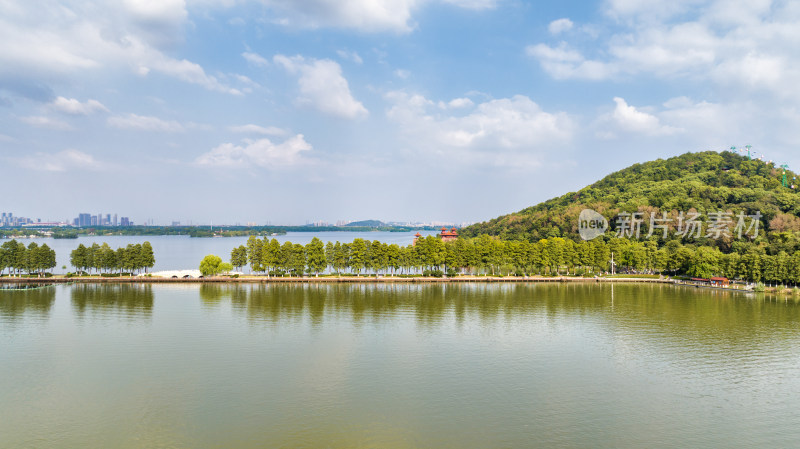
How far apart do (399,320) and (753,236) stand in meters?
66.7

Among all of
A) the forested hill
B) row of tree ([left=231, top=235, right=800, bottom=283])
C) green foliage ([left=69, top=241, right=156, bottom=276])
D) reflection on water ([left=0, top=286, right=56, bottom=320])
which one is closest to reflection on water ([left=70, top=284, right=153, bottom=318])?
reflection on water ([left=0, top=286, right=56, bottom=320])

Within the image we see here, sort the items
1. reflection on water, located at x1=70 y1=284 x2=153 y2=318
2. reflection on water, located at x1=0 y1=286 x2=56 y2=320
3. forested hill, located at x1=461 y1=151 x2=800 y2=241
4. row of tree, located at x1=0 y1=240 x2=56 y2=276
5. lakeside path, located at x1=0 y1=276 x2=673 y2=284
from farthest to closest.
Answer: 1. forested hill, located at x1=461 y1=151 x2=800 y2=241
2. row of tree, located at x1=0 y1=240 x2=56 y2=276
3. lakeside path, located at x1=0 y1=276 x2=673 y2=284
4. reflection on water, located at x1=70 y1=284 x2=153 y2=318
5. reflection on water, located at x1=0 y1=286 x2=56 y2=320

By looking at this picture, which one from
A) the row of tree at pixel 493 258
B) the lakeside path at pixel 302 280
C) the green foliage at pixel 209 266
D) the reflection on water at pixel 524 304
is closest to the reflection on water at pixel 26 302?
the lakeside path at pixel 302 280

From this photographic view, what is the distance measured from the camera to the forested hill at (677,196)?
84875mm

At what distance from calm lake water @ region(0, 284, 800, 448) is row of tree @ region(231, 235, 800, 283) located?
21.7 metres

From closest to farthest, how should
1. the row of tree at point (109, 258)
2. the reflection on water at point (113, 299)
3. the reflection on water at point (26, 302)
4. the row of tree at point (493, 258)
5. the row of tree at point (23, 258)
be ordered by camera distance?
the reflection on water at point (26, 302) → the reflection on water at point (113, 299) → the row of tree at point (23, 258) → the row of tree at point (109, 258) → the row of tree at point (493, 258)

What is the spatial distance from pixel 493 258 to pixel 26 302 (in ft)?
168

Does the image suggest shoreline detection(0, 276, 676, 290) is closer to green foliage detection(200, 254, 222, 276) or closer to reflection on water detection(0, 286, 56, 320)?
green foliage detection(200, 254, 222, 276)

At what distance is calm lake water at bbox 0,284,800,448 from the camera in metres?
17.2

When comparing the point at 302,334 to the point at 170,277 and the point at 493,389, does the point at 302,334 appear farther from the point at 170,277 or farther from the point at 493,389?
the point at 170,277

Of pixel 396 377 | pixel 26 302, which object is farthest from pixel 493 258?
pixel 26 302

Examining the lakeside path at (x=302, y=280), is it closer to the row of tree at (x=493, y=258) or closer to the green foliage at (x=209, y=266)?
the green foliage at (x=209, y=266)

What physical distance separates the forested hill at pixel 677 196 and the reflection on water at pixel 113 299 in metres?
71.1

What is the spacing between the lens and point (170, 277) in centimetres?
6094
